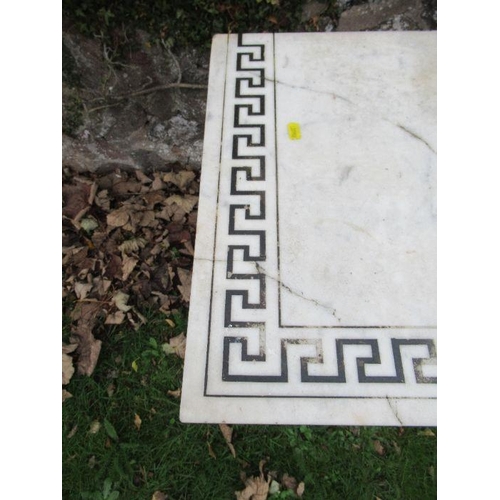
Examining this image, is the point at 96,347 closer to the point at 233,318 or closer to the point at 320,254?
the point at 233,318

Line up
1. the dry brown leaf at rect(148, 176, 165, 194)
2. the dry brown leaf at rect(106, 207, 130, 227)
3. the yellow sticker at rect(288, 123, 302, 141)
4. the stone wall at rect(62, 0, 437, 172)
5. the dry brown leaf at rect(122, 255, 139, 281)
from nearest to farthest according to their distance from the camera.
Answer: the yellow sticker at rect(288, 123, 302, 141) → the stone wall at rect(62, 0, 437, 172) → the dry brown leaf at rect(122, 255, 139, 281) → the dry brown leaf at rect(106, 207, 130, 227) → the dry brown leaf at rect(148, 176, 165, 194)

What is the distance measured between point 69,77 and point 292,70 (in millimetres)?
1094

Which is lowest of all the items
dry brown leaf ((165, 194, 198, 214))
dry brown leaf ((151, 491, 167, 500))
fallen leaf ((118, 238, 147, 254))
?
dry brown leaf ((151, 491, 167, 500))

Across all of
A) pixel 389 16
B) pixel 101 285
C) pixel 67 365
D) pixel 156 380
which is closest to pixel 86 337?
pixel 67 365

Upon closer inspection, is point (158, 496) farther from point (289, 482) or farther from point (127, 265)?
point (127, 265)

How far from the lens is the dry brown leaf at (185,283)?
6.29 ft

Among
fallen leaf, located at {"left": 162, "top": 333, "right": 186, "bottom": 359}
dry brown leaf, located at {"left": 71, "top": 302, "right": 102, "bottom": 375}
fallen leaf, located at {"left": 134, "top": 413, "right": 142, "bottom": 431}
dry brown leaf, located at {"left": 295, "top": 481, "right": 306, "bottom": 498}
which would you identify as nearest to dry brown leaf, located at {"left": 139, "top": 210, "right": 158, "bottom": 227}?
dry brown leaf, located at {"left": 71, "top": 302, "right": 102, "bottom": 375}

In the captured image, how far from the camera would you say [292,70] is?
63.4 inches

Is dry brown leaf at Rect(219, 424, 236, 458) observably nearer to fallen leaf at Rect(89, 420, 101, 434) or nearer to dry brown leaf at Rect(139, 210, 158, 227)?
fallen leaf at Rect(89, 420, 101, 434)

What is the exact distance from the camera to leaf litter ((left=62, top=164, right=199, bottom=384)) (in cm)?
186

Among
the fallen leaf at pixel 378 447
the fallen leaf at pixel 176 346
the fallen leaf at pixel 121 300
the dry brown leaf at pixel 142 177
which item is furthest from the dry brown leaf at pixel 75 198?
the fallen leaf at pixel 378 447

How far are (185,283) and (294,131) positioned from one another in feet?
2.77

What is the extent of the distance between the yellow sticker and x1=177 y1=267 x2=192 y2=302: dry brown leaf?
81 centimetres

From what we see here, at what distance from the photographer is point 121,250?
202 cm
